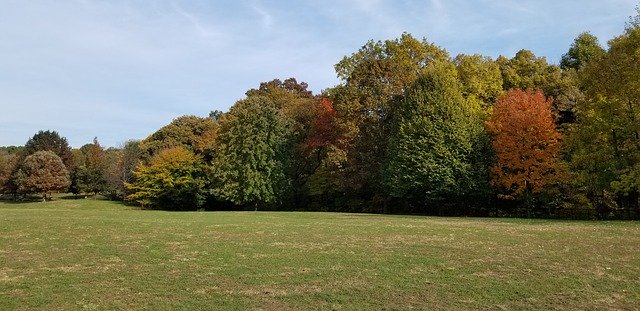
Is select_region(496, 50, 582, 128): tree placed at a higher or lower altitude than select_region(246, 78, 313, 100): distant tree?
lower

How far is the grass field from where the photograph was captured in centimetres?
1040

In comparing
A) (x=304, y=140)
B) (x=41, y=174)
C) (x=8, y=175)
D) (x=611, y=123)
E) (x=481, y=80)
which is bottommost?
(x=8, y=175)

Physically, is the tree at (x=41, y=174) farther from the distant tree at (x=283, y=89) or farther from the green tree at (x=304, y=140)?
the green tree at (x=304, y=140)

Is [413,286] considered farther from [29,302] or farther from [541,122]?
[541,122]

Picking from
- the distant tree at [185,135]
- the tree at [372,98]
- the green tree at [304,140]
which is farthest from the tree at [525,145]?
the distant tree at [185,135]

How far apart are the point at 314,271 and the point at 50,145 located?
83.9 meters

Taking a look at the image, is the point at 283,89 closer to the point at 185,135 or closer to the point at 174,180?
the point at 185,135

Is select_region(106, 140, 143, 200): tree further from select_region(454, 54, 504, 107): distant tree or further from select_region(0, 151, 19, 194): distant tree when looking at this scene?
select_region(454, 54, 504, 107): distant tree

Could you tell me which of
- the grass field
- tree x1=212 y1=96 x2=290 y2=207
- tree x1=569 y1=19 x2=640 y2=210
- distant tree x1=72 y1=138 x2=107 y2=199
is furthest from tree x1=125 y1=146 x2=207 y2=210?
tree x1=569 y1=19 x2=640 y2=210

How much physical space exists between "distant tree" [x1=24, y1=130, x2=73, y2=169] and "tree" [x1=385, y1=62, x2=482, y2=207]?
210 ft

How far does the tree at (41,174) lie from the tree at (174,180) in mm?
19702

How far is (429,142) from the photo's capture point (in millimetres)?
41656

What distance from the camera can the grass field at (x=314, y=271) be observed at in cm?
1040

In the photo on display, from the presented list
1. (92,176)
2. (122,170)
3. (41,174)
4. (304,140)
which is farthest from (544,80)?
(41,174)
